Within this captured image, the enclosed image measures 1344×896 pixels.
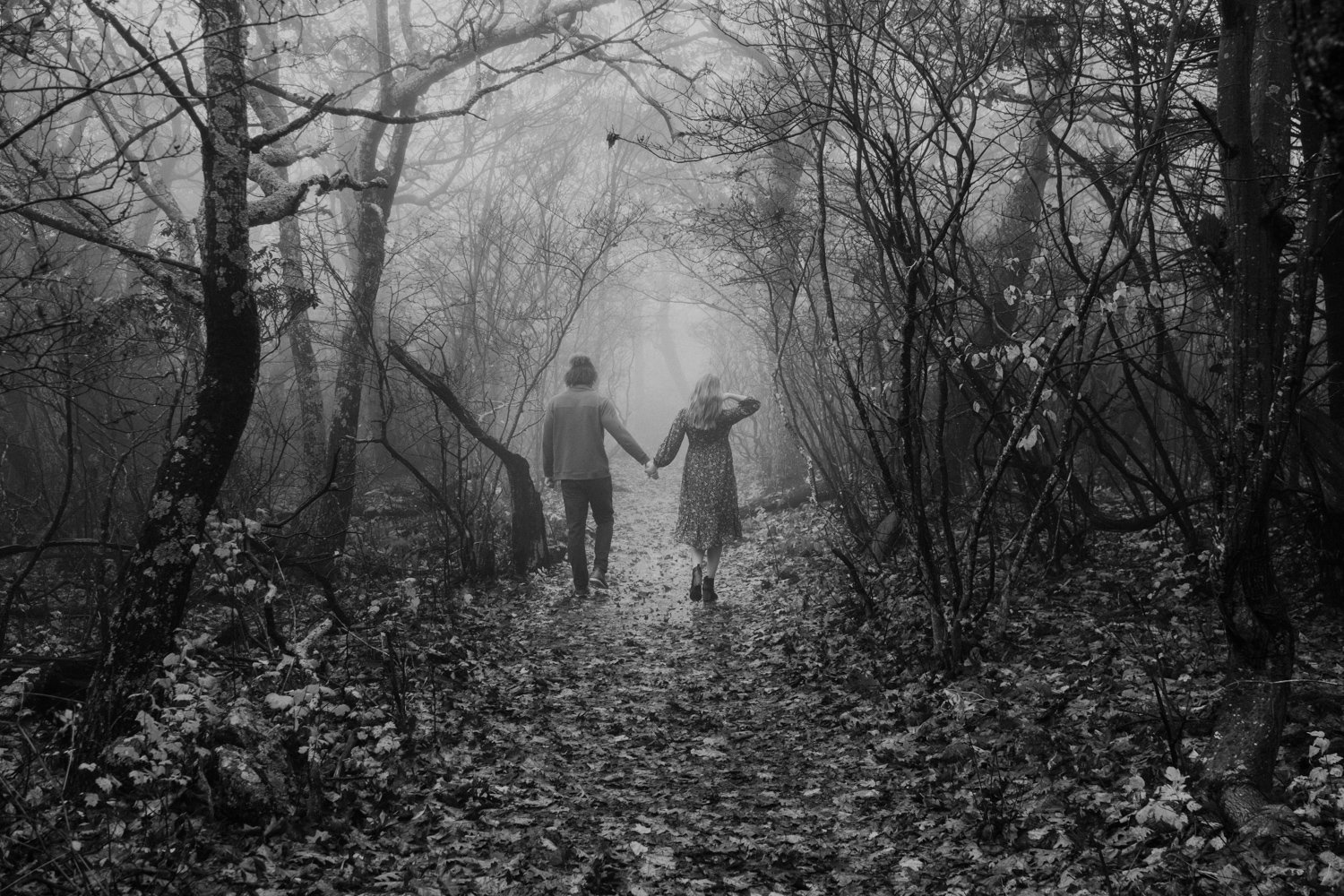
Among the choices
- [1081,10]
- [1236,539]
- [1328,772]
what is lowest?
[1328,772]

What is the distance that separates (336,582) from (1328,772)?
25.3ft

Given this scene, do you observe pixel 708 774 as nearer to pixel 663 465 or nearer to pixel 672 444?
pixel 663 465

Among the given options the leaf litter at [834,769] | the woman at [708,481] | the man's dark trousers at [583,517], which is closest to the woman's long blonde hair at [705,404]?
the woman at [708,481]

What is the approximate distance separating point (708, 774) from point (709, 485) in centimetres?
444

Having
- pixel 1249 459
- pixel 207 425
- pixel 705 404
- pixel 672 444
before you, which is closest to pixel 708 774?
pixel 1249 459

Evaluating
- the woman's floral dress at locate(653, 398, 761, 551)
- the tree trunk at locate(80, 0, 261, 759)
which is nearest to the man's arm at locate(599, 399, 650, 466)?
the woman's floral dress at locate(653, 398, 761, 551)

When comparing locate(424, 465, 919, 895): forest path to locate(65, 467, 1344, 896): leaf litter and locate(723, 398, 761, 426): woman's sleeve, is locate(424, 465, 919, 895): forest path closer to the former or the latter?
locate(65, 467, 1344, 896): leaf litter

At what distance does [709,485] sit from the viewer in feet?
28.7

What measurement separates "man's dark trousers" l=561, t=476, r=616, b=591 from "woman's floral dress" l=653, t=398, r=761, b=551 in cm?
71

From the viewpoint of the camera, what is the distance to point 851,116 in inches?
193

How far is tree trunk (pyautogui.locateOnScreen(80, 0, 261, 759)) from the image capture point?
12.9ft

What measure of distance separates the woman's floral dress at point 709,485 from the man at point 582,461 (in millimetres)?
443

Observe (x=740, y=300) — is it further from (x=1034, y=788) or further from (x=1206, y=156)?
(x=1034, y=788)

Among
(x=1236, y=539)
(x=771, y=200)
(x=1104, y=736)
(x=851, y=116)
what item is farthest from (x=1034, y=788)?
(x=771, y=200)
